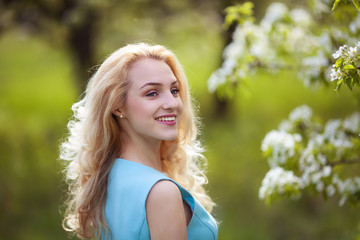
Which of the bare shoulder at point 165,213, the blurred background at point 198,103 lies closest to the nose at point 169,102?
the bare shoulder at point 165,213

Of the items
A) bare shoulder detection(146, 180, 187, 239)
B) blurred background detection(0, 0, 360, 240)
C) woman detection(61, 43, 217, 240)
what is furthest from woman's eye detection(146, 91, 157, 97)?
blurred background detection(0, 0, 360, 240)

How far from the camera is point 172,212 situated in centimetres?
220

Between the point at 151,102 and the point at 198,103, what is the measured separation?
9.86 ft

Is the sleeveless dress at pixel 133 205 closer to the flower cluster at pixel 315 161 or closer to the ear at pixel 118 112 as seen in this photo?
the ear at pixel 118 112

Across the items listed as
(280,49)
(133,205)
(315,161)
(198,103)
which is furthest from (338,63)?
(198,103)

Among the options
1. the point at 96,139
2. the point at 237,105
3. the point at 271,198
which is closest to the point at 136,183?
the point at 96,139

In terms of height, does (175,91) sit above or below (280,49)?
below

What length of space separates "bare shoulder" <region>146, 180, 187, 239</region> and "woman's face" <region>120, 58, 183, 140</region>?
349 millimetres

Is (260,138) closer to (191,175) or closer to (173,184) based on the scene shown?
(191,175)

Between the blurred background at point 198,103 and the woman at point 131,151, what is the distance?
3.19 metres

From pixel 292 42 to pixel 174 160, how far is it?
6.18ft

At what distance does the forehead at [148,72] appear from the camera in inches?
98.0

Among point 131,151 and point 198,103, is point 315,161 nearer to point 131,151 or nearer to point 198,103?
point 131,151

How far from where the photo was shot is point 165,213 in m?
2.20
